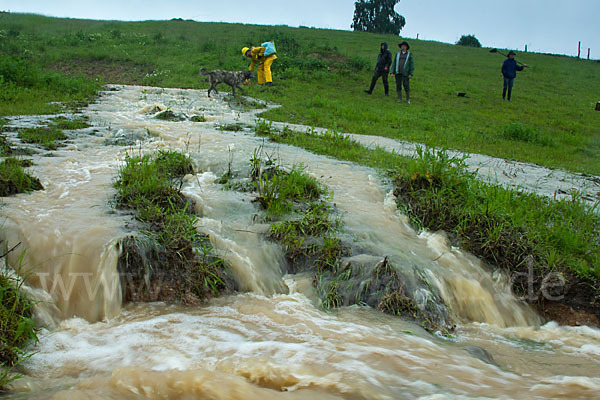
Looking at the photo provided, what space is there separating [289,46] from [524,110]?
1348cm

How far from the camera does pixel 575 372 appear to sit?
3547 mm

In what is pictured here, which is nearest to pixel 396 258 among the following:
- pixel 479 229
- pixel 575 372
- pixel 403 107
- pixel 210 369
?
pixel 479 229

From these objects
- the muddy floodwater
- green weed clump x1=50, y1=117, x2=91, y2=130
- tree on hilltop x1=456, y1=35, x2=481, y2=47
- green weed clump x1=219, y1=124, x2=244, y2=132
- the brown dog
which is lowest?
the muddy floodwater

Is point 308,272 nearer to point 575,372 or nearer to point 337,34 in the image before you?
point 575,372

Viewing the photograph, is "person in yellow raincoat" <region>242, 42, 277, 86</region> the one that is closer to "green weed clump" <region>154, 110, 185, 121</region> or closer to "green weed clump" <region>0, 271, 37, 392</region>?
"green weed clump" <region>154, 110, 185, 121</region>

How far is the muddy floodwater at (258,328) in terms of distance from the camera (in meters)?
2.93

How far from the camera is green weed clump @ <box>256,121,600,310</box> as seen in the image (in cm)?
510

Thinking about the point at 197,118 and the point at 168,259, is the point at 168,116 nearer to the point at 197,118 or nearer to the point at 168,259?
the point at 197,118

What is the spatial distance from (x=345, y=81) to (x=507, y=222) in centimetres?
1635

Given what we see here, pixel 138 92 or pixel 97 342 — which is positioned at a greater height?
pixel 138 92

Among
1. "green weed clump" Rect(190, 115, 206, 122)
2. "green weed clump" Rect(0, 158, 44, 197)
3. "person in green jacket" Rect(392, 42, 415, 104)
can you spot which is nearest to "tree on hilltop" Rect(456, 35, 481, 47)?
"person in green jacket" Rect(392, 42, 415, 104)

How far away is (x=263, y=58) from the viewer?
17797 millimetres

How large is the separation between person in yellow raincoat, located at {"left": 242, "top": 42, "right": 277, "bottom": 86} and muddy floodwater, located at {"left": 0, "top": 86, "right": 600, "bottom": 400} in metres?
11.9

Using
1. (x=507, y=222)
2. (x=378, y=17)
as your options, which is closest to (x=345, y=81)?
(x=507, y=222)
